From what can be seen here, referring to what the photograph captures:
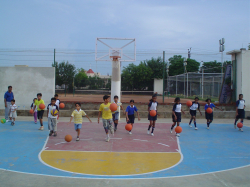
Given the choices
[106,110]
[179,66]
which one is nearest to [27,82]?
[106,110]

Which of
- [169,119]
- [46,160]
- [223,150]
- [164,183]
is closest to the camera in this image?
[164,183]

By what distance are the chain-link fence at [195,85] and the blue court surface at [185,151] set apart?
15.1 meters

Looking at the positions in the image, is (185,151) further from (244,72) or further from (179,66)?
Answer: (179,66)

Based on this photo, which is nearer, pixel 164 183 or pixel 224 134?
pixel 164 183

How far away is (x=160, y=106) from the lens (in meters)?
18.1

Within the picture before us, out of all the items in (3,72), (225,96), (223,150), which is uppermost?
(3,72)

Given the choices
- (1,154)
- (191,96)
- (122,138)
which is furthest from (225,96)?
(1,154)

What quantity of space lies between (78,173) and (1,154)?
10.2 ft

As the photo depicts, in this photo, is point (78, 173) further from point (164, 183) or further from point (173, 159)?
point (173, 159)

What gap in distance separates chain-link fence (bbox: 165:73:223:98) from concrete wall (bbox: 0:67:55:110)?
50.3 ft

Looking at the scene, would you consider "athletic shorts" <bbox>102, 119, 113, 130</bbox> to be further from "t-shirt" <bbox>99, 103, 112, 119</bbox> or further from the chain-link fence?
the chain-link fence

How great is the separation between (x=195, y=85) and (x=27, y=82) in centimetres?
2039

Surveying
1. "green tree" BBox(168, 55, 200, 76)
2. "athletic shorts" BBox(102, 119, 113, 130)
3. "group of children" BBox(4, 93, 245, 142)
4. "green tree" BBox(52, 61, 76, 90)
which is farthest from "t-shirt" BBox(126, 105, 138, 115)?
"green tree" BBox(168, 55, 200, 76)

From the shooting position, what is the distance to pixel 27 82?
17.0 metres
